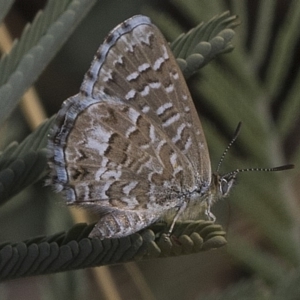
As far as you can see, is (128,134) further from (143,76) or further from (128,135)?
(143,76)

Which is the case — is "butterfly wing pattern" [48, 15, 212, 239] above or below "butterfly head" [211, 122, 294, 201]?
above

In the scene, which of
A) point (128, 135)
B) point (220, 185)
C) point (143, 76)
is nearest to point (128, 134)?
point (128, 135)

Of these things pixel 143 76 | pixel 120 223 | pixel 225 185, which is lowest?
pixel 225 185

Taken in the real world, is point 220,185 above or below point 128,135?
below

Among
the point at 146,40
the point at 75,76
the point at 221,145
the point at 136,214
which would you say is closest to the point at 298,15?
the point at 221,145

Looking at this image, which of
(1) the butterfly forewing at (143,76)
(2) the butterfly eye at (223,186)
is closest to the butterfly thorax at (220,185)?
(2) the butterfly eye at (223,186)

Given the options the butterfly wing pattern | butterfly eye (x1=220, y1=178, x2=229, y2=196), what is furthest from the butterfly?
butterfly eye (x1=220, y1=178, x2=229, y2=196)

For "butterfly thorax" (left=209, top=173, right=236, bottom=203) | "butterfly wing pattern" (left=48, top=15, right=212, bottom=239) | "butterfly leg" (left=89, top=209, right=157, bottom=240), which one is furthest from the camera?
"butterfly thorax" (left=209, top=173, right=236, bottom=203)

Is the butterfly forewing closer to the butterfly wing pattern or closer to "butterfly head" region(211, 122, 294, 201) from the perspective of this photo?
the butterfly wing pattern
